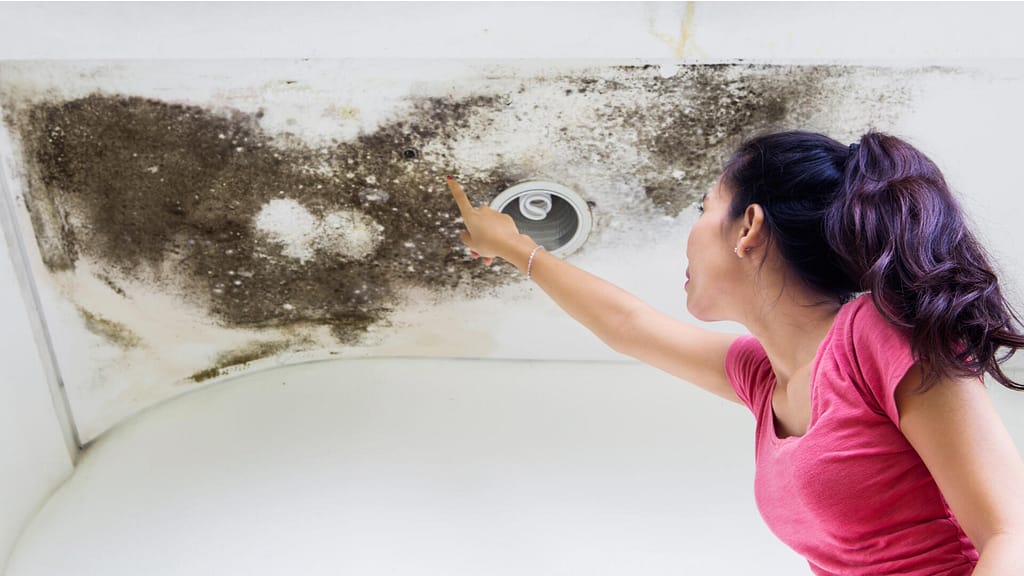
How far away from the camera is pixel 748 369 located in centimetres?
105

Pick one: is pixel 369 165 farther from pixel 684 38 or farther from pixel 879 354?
pixel 879 354

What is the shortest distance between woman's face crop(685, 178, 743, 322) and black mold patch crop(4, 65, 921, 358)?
0.21 meters

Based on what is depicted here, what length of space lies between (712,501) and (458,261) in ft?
2.13

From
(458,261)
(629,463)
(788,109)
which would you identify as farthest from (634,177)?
(629,463)

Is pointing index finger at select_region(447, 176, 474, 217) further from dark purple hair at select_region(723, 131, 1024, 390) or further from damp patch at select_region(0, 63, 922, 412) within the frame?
dark purple hair at select_region(723, 131, 1024, 390)

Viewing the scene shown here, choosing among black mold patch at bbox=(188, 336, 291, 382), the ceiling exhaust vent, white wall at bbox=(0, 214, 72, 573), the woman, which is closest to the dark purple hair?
the woman

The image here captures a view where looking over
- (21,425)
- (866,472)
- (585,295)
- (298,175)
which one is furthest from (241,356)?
(866,472)

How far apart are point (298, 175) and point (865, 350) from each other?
2.70 feet

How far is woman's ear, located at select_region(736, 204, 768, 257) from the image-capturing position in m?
0.89

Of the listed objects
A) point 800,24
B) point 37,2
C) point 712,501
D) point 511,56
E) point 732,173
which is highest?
point 37,2

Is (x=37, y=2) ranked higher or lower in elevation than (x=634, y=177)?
higher

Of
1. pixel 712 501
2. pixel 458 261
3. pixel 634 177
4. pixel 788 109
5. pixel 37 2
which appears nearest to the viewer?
pixel 37 2

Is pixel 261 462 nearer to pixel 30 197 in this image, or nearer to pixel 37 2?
pixel 30 197

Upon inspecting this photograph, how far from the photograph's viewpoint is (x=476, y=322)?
5.08 ft
